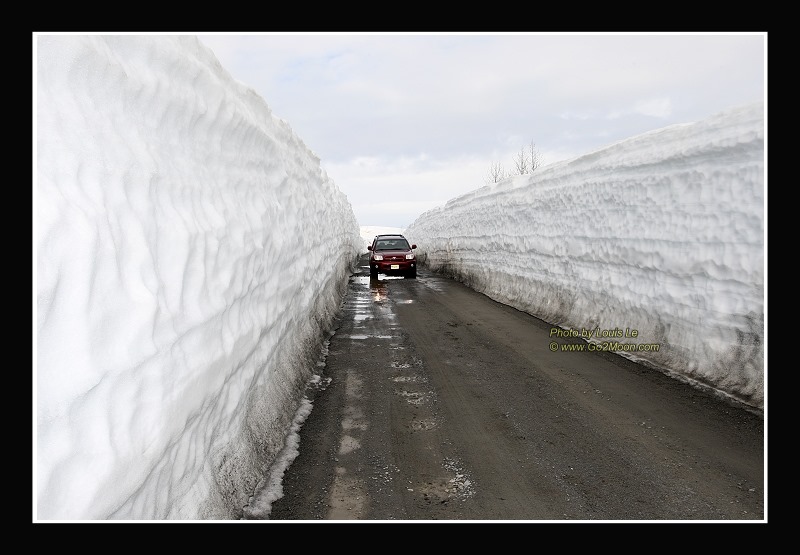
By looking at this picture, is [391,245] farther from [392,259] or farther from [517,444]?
[517,444]

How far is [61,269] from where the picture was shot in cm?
173

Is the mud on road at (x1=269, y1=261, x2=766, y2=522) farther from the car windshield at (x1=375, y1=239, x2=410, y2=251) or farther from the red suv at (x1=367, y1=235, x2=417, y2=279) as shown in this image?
the car windshield at (x1=375, y1=239, x2=410, y2=251)

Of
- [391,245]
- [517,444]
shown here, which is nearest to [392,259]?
[391,245]

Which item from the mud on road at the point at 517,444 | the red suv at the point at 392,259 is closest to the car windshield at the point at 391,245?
the red suv at the point at 392,259

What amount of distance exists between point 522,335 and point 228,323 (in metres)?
5.47

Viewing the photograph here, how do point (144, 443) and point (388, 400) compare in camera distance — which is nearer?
point (144, 443)

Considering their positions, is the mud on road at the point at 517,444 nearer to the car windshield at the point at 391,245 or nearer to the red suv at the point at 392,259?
the red suv at the point at 392,259

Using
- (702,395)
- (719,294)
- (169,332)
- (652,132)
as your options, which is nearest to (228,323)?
(169,332)

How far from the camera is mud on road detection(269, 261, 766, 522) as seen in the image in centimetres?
291

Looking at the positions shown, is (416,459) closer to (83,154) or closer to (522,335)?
(83,154)

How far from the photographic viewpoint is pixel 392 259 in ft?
57.4

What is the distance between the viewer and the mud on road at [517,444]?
9.54 feet

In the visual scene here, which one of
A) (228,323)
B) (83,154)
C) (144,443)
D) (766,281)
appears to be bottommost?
(144,443)

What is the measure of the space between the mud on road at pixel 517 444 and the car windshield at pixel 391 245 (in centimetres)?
1160
